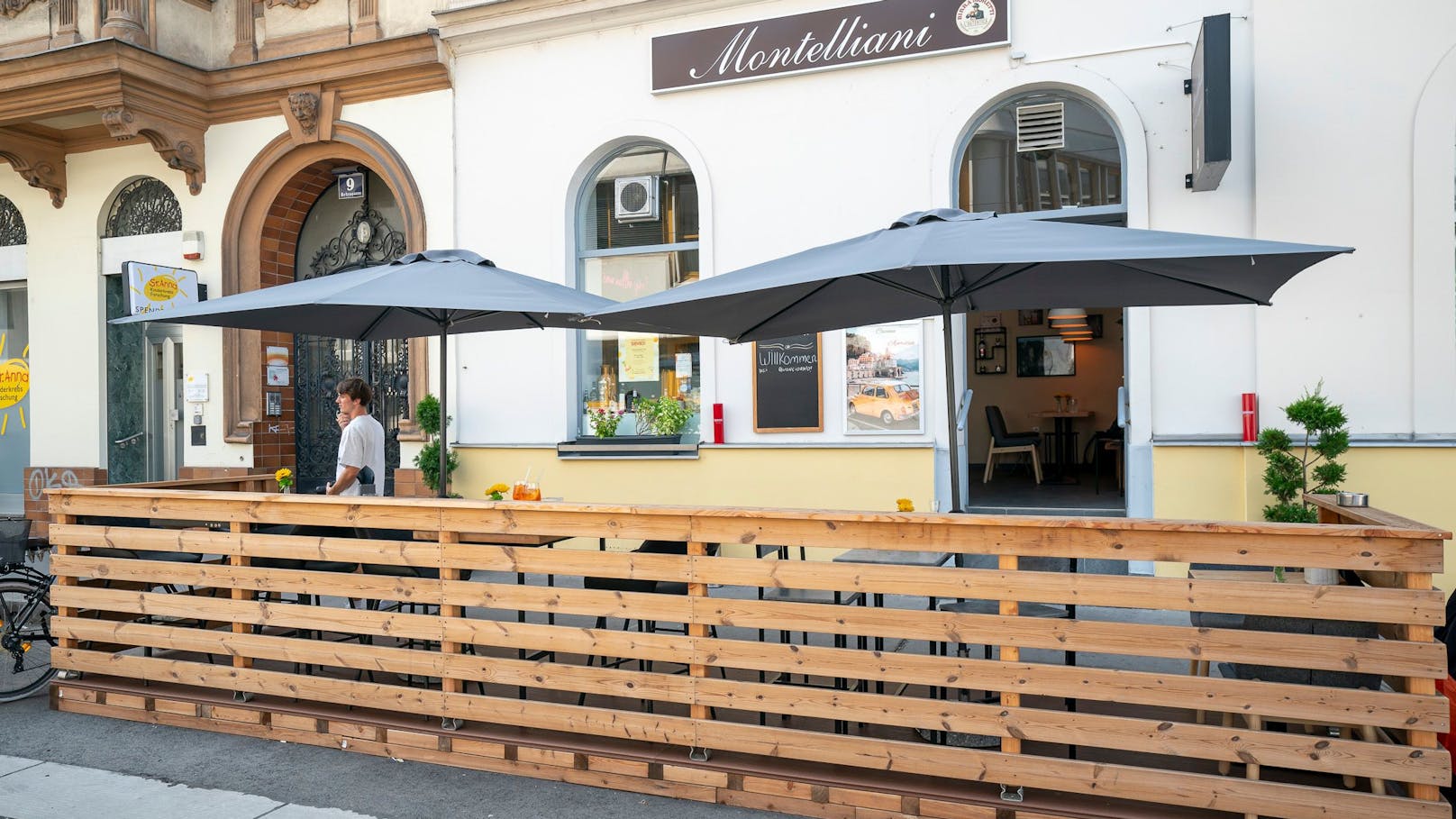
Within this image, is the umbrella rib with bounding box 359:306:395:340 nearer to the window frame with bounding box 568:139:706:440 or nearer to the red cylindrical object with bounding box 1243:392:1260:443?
the window frame with bounding box 568:139:706:440

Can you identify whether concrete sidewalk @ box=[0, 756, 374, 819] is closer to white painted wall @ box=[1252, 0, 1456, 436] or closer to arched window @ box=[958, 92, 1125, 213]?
arched window @ box=[958, 92, 1125, 213]

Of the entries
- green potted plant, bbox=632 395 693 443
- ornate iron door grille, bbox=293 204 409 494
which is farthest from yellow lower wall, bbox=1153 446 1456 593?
ornate iron door grille, bbox=293 204 409 494

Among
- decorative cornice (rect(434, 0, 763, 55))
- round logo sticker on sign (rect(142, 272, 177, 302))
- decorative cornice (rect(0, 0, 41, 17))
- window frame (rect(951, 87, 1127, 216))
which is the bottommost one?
round logo sticker on sign (rect(142, 272, 177, 302))

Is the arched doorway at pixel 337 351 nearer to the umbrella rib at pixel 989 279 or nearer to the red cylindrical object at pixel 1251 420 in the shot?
the umbrella rib at pixel 989 279

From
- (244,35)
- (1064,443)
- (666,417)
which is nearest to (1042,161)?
(666,417)

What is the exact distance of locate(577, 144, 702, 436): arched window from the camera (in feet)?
32.0

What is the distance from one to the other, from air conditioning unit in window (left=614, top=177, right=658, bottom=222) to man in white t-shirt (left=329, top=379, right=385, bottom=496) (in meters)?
3.35

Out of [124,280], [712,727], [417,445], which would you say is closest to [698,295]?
[712,727]

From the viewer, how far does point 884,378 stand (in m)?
8.70

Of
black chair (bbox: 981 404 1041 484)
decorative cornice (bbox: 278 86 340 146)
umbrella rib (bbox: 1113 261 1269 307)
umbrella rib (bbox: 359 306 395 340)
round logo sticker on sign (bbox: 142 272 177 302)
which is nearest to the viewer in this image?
umbrella rib (bbox: 1113 261 1269 307)

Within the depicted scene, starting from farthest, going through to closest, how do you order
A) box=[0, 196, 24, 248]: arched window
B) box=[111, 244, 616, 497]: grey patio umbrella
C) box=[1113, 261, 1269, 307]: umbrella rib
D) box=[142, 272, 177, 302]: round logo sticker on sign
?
box=[0, 196, 24, 248]: arched window, box=[142, 272, 177, 302]: round logo sticker on sign, box=[111, 244, 616, 497]: grey patio umbrella, box=[1113, 261, 1269, 307]: umbrella rib

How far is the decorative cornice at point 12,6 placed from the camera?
1096cm

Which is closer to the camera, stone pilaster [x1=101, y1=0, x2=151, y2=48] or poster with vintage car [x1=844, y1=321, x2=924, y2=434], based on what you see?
poster with vintage car [x1=844, y1=321, x2=924, y2=434]

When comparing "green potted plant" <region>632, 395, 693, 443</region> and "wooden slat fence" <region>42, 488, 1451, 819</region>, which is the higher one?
"green potted plant" <region>632, 395, 693, 443</region>
